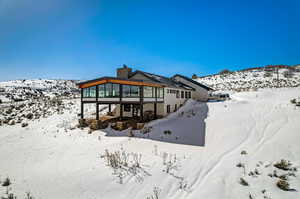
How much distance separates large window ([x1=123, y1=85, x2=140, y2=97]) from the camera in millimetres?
14609

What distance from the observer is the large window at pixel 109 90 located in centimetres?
1466

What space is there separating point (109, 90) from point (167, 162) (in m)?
10.3

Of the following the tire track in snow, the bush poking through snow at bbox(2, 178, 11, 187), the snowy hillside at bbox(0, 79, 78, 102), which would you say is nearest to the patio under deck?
the tire track in snow

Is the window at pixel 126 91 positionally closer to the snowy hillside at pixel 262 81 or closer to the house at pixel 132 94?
the house at pixel 132 94

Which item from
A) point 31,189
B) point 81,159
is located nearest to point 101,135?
point 81,159

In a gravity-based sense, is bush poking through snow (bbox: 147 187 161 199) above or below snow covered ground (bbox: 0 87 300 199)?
below

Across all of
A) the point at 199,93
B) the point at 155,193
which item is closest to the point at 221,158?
the point at 155,193

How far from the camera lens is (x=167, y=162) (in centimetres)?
728

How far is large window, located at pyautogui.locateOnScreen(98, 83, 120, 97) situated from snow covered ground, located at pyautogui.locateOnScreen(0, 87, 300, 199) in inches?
166

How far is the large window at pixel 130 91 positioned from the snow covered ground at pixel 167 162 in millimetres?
4228

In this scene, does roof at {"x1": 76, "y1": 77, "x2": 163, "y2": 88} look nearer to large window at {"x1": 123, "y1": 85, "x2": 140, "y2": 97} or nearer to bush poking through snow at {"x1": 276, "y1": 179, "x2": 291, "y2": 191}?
large window at {"x1": 123, "y1": 85, "x2": 140, "y2": 97}

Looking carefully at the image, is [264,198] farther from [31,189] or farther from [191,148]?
[31,189]

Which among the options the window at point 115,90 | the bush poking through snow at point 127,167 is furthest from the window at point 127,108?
the bush poking through snow at point 127,167

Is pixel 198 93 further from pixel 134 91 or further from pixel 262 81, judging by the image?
pixel 262 81
